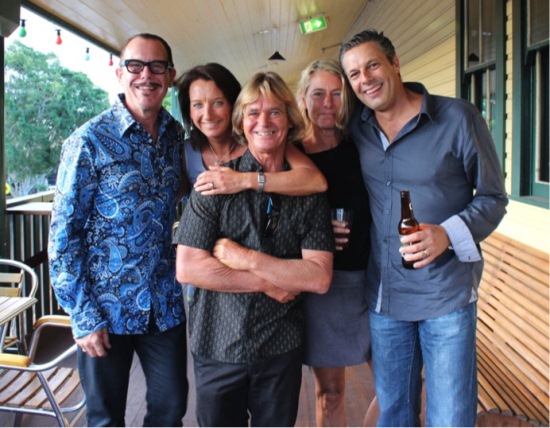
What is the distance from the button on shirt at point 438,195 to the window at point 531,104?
163 cm

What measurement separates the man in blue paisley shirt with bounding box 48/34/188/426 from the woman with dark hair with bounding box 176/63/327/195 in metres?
0.08

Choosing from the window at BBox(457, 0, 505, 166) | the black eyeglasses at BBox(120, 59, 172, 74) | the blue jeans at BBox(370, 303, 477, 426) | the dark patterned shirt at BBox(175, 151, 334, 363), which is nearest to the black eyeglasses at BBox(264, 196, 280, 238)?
the dark patterned shirt at BBox(175, 151, 334, 363)

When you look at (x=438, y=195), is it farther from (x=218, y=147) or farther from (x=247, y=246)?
(x=218, y=147)

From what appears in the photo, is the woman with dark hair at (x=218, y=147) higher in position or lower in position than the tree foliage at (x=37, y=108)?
lower

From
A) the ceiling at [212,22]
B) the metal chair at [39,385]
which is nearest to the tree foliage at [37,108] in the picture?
the ceiling at [212,22]

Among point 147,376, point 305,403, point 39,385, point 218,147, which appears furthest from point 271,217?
point 305,403

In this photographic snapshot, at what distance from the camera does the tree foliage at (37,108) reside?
3.95 m

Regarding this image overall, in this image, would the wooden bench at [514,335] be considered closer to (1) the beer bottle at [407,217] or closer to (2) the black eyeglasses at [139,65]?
(1) the beer bottle at [407,217]

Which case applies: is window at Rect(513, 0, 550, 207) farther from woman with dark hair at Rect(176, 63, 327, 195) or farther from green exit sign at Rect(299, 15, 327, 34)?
green exit sign at Rect(299, 15, 327, 34)

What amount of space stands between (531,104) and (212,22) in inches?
170

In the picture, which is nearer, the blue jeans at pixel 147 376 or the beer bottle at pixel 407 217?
the beer bottle at pixel 407 217

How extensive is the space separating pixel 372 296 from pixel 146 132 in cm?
99

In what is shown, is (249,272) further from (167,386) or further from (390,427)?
(390,427)

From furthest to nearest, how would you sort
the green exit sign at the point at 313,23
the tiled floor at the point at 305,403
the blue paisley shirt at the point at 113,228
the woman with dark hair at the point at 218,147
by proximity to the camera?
the green exit sign at the point at 313,23
the tiled floor at the point at 305,403
the blue paisley shirt at the point at 113,228
the woman with dark hair at the point at 218,147
